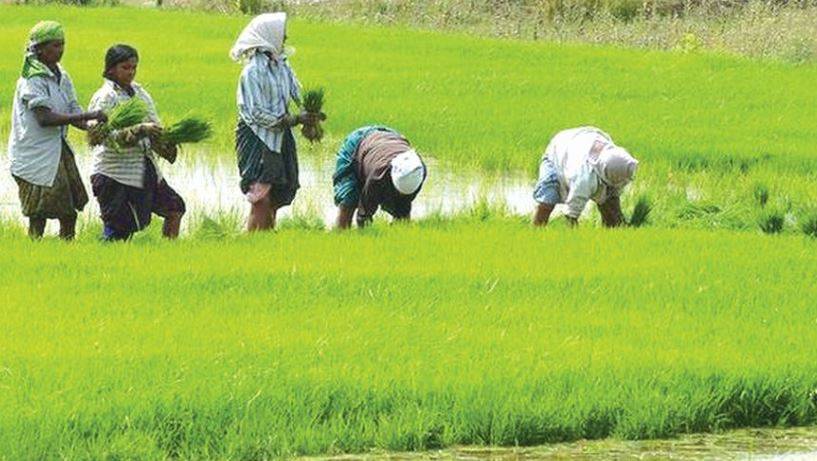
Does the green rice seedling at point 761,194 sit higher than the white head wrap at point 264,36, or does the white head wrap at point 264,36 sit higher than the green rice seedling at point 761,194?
the white head wrap at point 264,36

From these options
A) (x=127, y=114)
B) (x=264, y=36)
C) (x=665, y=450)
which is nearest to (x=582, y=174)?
(x=264, y=36)

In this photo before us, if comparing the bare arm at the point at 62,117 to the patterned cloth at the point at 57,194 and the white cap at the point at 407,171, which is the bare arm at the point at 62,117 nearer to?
the patterned cloth at the point at 57,194

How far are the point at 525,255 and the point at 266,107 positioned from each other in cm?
149

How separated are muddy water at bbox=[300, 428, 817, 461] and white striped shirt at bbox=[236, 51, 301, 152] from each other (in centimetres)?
344

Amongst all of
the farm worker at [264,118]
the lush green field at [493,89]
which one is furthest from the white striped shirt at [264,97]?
the lush green field at [493,89]

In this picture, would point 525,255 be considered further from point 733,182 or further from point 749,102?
point 749,102

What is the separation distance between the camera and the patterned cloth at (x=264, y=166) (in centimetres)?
882

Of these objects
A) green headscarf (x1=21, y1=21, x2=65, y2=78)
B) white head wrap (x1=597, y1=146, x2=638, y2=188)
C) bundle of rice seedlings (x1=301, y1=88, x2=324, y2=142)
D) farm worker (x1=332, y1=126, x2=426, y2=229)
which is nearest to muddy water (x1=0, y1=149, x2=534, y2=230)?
farm worker (x1=332, y1=126, x2=426, y2=229)

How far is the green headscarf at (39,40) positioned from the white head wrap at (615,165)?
8.10 ft

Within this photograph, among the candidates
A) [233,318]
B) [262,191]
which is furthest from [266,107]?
[233,318]

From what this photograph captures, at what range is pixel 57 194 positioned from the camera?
846cm

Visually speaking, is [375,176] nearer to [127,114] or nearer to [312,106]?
[312,106]

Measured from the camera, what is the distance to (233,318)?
6777 millimetres

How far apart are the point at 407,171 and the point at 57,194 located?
1.58 m
